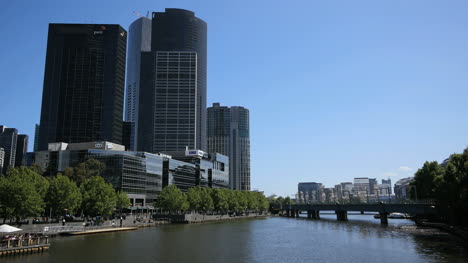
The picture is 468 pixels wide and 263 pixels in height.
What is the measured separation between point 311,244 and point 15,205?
211 ft

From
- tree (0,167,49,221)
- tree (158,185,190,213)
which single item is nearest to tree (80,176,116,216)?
tree (0,167,49,221)

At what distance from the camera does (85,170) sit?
15425 cm

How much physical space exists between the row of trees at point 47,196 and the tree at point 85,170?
19807 millimetres

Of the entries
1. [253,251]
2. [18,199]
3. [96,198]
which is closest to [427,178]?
[253,251]

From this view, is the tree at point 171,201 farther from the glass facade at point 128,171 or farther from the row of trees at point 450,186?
the row of trees at point 450,186

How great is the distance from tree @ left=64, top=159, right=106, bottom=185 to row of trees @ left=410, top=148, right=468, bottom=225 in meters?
118

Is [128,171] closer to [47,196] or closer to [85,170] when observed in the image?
[85,170]

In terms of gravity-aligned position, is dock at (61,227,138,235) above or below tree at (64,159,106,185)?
below

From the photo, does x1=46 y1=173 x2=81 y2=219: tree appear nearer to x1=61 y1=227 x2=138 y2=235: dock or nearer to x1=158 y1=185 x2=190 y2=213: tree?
x1=61 y1=227 x2=138 y2=235: dock

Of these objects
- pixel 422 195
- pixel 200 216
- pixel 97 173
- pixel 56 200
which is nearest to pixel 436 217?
pixel 422 195

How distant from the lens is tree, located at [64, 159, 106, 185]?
476ft

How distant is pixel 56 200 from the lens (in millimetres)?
100500

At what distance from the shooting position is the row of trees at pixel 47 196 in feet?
275

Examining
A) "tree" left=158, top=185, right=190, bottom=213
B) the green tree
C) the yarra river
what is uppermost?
the green tree
